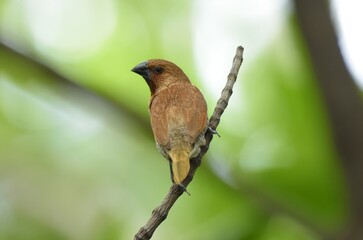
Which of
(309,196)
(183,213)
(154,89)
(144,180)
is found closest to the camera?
(154,89)

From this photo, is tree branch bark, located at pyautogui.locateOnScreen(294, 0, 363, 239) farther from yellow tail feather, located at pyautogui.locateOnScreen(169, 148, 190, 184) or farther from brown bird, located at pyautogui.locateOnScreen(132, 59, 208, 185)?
yellow tail feather, located at pyautogui.locateOnScreen(169, 148, 190, 184)

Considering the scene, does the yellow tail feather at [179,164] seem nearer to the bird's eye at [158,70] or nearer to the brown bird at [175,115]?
the brown bird at [175,115]

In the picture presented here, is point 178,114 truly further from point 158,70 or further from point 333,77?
point 333,77

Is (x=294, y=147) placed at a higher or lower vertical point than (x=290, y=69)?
lower

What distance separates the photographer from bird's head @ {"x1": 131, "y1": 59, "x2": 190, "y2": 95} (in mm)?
4277

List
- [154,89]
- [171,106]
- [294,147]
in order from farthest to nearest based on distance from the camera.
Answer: [294,147], [154,89], [171,106]

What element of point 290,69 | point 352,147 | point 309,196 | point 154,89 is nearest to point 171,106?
point 154,89

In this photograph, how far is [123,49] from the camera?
1000 cm

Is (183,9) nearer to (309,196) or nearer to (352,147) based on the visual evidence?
(309,196)

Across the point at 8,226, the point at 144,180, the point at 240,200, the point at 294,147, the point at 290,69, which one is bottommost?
the point at 8,226

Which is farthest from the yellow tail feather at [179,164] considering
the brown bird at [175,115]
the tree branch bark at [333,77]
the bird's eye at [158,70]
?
the tree branch bark at [333,77]

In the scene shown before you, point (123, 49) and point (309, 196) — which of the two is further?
point (123, 49)

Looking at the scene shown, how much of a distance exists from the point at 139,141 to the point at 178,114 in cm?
310

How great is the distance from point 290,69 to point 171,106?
16.6 feet
